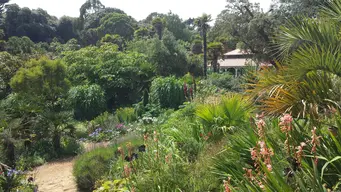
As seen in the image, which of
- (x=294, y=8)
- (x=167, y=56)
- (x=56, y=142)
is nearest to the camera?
(x=56, y=142)

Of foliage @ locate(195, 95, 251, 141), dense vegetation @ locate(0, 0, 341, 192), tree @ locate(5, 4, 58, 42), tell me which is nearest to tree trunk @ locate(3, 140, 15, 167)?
dense vegetation @ locate(0, 0, 341, 192)

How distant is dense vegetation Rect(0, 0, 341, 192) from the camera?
2.44 meters

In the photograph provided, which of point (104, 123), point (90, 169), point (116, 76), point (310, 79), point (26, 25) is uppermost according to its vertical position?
point (26, 25)

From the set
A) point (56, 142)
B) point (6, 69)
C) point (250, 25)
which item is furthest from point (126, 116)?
point (250, 25)

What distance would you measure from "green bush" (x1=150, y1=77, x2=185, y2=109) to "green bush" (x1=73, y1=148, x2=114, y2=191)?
22.8 ft

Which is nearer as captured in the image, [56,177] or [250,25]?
[56,177]

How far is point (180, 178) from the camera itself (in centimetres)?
340

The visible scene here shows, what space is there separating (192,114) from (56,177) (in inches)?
126

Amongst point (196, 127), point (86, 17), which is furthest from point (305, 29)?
point (86, 17)

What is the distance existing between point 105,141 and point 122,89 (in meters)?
6.04

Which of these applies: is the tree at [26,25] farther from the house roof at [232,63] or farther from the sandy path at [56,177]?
the sandy path at [56,177]

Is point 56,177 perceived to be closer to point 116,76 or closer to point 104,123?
point 104,123

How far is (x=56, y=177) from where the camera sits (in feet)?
22.0

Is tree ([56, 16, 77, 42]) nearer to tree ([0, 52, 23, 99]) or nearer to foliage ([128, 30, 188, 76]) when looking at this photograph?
foliage ([128, 30, 188, 76])
